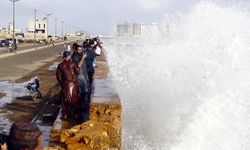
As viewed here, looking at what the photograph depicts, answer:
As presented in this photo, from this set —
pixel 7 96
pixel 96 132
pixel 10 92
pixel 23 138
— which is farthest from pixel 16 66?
pixel 23 138

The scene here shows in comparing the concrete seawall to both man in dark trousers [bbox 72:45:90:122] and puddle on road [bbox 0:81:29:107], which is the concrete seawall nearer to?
man in dark trousers [bbox 72:45:90:122]

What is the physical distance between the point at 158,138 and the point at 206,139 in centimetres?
88

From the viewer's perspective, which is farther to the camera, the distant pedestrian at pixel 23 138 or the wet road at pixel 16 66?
the wet road at pixel 16 66

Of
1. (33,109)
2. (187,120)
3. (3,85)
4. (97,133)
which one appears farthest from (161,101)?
(3,85)

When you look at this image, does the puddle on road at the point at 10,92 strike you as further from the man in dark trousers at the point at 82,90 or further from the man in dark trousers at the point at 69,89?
the man in dark trousers at the point at 69,89

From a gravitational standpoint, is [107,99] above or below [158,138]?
above

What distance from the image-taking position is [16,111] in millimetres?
10141

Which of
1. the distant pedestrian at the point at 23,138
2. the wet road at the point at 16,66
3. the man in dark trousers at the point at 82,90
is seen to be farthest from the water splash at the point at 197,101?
the wet road at the point at 16,66

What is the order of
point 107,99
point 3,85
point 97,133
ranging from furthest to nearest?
point 3,85
point 107,99
point 97,133

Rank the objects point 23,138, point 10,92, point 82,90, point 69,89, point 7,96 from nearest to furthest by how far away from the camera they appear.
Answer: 1. point 23,138
2. point 69,89
3. point 82,90
4. point 7,96
5. point 10,92

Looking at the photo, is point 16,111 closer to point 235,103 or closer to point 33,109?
point 33,109

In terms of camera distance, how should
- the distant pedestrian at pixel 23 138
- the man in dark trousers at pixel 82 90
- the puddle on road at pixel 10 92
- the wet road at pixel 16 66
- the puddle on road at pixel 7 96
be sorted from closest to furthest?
the distant pedestrian at pixel 23 138
the man in dark trousers at pixel 82 90
the puddle on road at pixel 7 96
the puddle on road at pixel 10 92
the wet road at pixel 16 66

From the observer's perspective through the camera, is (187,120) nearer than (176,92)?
Yes

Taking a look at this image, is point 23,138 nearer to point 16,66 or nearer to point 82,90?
point 82,90
